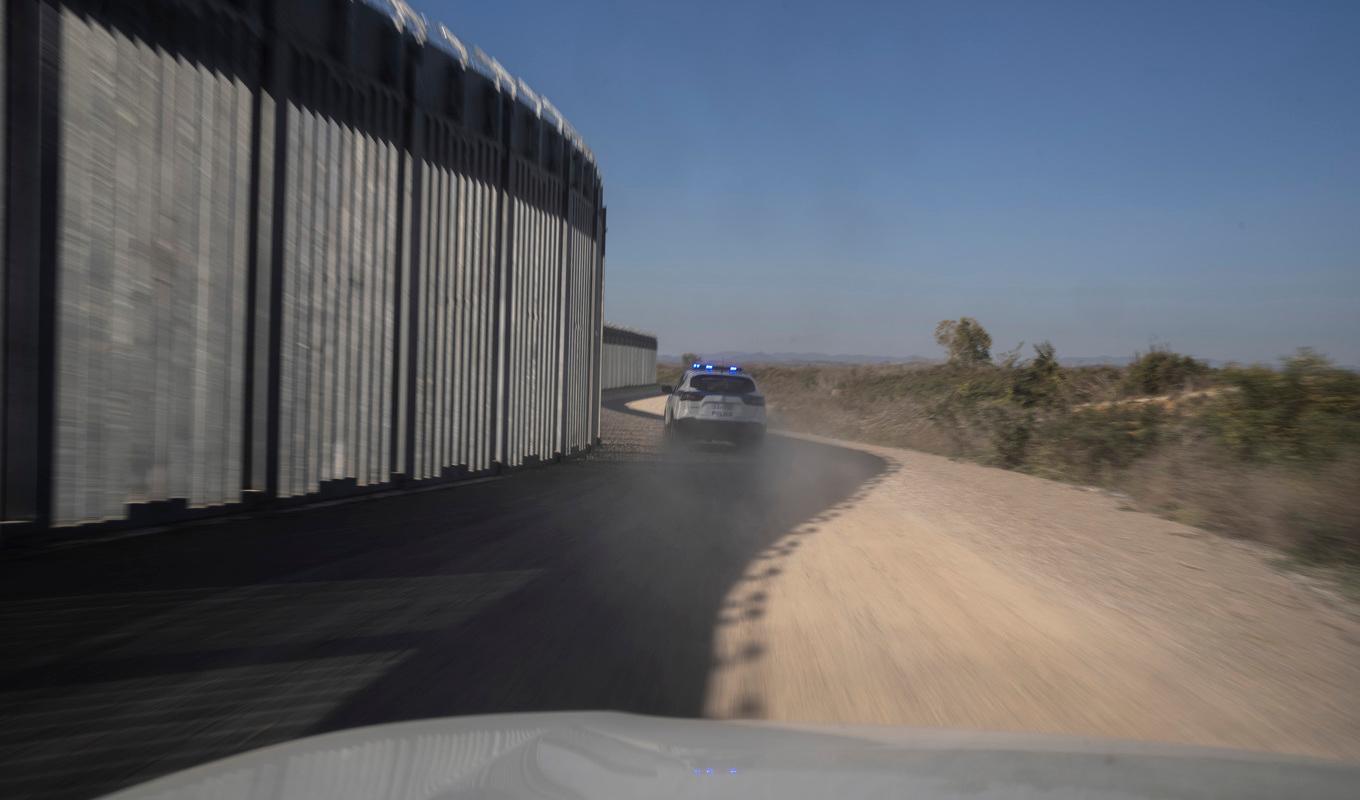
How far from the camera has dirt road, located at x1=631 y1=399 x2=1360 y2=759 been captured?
4594mm

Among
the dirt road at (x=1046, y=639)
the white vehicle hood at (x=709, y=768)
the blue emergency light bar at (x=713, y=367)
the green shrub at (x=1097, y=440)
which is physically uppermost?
the blue emergency light bar at (x=713, y=367)

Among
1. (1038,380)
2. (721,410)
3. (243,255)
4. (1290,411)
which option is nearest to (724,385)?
(721,410)

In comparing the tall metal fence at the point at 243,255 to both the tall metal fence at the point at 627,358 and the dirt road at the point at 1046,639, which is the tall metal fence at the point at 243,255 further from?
the tall metal fence at the point at 627,358

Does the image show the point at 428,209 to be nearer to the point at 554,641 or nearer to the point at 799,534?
the point at 799,534

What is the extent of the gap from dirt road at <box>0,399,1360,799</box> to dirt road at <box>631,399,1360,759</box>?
0.08 ft

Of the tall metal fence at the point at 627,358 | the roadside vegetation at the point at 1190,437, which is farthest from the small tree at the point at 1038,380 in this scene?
the tall metal fence at the point at 627,358

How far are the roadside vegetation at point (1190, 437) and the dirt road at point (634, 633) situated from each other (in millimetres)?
740

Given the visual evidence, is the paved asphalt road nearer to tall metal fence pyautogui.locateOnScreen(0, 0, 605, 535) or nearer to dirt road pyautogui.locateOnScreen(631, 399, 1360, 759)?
dirt road pyautogui.locateOnScreen(631, 399, 1360, 759)

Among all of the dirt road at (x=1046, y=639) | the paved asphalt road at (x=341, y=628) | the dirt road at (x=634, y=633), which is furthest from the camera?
the dirt road at (x=1046, y=639)

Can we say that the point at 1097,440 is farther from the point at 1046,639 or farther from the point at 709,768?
the point at 709,768

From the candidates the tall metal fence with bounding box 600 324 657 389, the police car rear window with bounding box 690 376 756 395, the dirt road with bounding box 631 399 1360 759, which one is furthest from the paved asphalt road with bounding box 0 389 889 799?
the tall metal fence with bounding box 600 324 657 389

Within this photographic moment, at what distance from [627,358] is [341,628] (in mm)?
61329

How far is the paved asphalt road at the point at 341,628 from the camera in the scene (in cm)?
407

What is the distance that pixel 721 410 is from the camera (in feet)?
66.5
